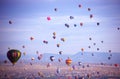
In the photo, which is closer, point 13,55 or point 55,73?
point 13,55

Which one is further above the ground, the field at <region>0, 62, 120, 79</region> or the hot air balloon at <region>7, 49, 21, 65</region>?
the field at <region>0, 62, 120, 79</region>

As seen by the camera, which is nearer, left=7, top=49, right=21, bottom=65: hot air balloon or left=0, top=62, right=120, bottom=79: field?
left=7, top=49, right=21, bottom=65: hot air balloon

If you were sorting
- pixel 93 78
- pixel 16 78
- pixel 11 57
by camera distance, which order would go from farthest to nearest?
1. pixel 93 78
2. pixel 16 78
3. pixel 11 57

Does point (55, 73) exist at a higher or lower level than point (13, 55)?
higher

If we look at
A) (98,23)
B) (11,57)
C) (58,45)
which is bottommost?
(11,57)

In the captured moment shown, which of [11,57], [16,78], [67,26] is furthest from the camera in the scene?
[16,78]

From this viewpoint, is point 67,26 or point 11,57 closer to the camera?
point 11,57

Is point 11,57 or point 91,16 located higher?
point 91,16

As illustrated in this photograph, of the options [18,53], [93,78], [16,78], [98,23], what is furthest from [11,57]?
[93,78]

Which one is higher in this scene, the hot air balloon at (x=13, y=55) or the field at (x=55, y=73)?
the field at (x=55, y=73)

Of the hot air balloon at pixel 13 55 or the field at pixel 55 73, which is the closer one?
the hot air balloon at pixel 13 55

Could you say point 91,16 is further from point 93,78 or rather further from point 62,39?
point 93,78
